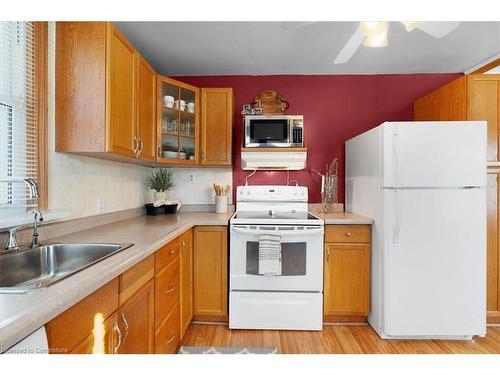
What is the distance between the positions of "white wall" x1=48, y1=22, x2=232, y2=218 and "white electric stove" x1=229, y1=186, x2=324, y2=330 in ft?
3.11

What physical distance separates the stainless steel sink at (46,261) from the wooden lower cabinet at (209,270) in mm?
1054

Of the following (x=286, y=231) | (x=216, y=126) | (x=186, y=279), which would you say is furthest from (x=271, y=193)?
(x=186, y=279)

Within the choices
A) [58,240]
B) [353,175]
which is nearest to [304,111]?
[353,175]

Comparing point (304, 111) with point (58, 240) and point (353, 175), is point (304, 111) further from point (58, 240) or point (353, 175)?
point (58, 240)

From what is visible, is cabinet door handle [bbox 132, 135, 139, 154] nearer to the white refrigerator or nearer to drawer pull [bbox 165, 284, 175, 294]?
drawer pull [bbox 165, 284, 175, 294]

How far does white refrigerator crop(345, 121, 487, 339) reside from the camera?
2.16m

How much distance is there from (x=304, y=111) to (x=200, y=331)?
2369 millimetres

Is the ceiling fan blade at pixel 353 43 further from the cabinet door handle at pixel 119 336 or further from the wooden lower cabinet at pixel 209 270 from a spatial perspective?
the cabinet door handle at pixel 119 336

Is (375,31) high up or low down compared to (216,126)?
up

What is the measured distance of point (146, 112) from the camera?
2289 mm

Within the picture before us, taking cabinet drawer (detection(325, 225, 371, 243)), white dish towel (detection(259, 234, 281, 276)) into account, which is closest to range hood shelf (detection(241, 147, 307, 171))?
cabinet drawer (detection(325, 225, 371, 243))

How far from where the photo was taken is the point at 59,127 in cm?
173

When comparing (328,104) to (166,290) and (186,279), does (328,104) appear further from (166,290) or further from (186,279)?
(166,290)

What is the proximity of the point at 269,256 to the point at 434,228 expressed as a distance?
1234 mm
